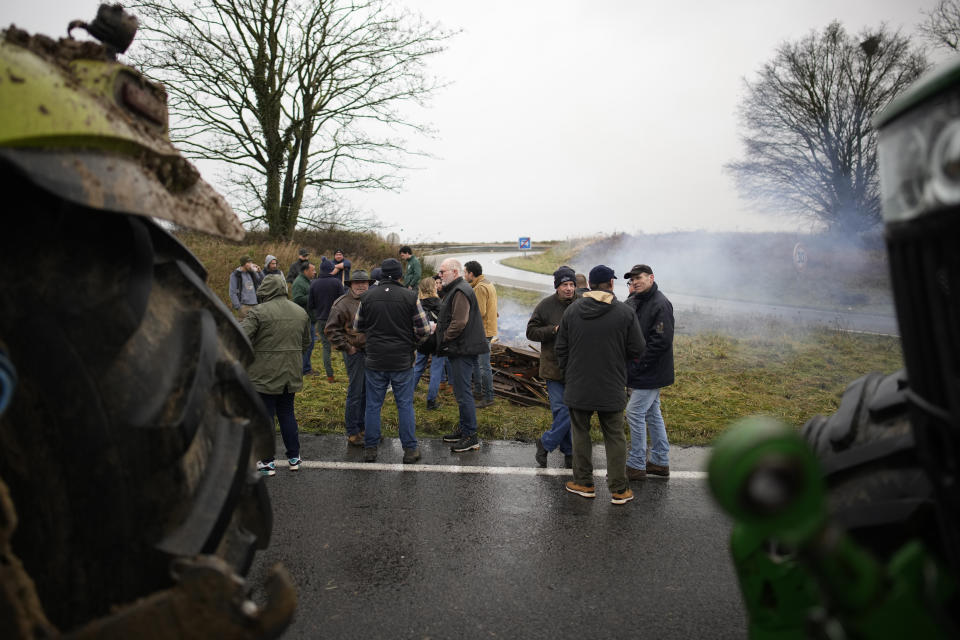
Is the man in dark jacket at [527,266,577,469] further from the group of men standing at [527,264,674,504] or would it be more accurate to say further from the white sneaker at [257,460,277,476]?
the white sneaker at [257,460,277,476]

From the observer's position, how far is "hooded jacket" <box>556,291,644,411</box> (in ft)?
17.1

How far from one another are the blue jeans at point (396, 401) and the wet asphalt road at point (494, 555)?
37 cm

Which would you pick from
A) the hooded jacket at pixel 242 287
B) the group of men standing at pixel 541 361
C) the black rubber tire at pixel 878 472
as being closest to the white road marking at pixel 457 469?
the group of men standing at pixel 541 361

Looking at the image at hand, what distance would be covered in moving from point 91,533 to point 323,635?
1.83 meters

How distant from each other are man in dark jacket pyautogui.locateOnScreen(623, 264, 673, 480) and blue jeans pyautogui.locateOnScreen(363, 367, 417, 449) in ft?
6.87

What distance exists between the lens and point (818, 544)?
0.88 metres

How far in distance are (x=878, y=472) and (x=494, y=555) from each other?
2755 millimetres

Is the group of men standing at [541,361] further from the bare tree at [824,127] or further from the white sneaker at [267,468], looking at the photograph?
the bare tree at [824,127]

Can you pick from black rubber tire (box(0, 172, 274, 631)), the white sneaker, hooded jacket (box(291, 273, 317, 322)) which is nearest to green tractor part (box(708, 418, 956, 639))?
black rubber tire (box(0, 172, 274, 631))

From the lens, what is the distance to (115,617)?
1373 millimetres

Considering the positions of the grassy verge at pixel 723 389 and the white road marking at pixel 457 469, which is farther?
the grassy verge at pixel 723 389

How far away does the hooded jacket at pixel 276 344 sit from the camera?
5.86 metres

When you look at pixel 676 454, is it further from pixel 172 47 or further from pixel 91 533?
pixel 172 47

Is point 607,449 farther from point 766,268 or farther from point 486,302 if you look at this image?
point 766,268
